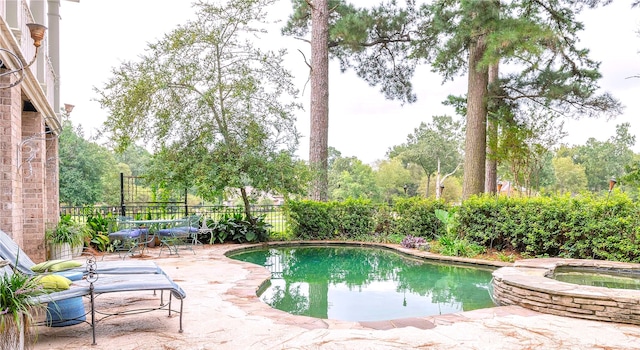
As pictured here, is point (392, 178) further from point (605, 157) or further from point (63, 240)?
point (63, 240)

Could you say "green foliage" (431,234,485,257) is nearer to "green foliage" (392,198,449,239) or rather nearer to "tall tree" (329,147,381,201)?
"green foliage" (392,198,449,239)

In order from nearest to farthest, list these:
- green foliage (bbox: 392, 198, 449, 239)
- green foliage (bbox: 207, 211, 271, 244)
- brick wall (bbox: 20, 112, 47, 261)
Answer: brick wall (bbox: 20, 112, 47, 261)
green foliage (bbox: 392, 198, 449, 239)
green foliage (bbox: 207, 211, 271, 244)

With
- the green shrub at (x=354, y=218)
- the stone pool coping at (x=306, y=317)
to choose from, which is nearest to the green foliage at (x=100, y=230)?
the stone pool coping at (x=306, y=317)

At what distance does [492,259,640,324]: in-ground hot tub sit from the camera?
4.12 meters

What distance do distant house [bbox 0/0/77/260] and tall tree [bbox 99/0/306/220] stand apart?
1960mm

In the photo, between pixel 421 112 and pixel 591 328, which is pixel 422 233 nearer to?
pixel 591 328

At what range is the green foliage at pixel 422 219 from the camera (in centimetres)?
1048

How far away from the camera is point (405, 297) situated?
5.70 m

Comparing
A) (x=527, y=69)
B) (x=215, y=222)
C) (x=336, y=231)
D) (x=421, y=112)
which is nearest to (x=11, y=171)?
(x=215, y=222)

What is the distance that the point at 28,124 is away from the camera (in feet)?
22.3

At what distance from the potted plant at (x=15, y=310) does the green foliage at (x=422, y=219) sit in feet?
28.8

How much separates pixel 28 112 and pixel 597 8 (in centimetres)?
1273

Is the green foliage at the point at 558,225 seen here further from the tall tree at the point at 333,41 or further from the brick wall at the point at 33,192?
the brick wall at the point at 33,192

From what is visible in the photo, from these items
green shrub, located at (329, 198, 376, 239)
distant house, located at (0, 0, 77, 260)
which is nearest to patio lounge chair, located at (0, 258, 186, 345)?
distant house, located at (0, 0, 77, 260)
